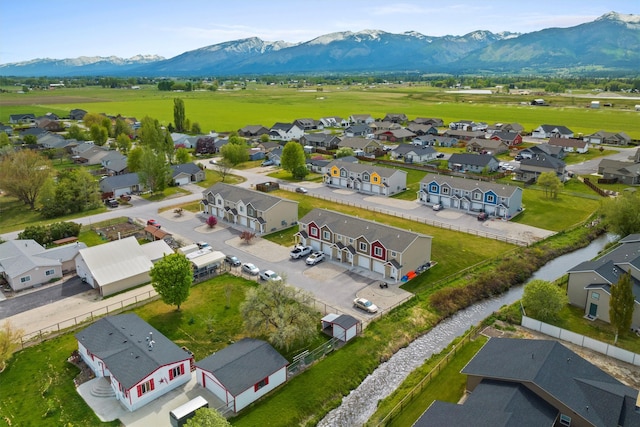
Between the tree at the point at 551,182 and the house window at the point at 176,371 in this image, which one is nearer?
the house window at the point at 176,371

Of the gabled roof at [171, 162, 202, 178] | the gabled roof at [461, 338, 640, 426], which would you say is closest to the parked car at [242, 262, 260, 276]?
the gabled roof at [461, 338, 640, 426]

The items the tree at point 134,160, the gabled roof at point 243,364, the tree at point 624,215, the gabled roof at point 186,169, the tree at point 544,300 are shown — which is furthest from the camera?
the tree at point 134,160

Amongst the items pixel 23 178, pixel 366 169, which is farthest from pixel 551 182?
pixel 23 178

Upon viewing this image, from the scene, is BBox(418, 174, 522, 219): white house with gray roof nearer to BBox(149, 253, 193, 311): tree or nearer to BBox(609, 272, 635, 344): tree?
BBox(609, 272, 635, 344): tree

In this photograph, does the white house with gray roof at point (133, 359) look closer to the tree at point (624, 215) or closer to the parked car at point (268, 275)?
the parked car at point (268, 275)

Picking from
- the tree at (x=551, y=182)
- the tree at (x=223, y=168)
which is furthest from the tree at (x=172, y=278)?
the tree at (x=551, y=182)
